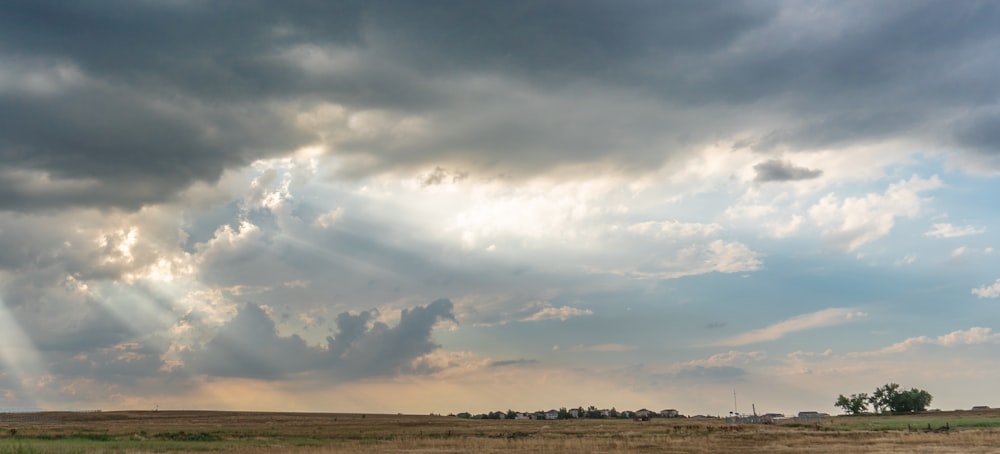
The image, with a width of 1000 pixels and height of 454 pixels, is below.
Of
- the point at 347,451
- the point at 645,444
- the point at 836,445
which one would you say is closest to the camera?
the point at 347,451

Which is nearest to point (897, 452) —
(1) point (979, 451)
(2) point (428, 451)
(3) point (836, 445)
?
(1) point (979, 451)

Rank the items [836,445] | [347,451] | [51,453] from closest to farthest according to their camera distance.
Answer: [51,453], [347,451], [836,445]

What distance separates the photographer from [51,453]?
57219mm

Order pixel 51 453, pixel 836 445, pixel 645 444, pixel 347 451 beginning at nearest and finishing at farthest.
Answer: pixel 51 453, pixel 347 451, pixel 836 445, pixel 645 444

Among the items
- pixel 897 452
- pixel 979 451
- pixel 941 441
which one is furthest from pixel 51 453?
pixel 941 441

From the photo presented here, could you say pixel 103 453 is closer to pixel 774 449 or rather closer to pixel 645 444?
pixel 645 444

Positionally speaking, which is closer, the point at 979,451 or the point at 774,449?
the point at 979,451

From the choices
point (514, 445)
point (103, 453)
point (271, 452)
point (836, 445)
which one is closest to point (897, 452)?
point (836, 445)

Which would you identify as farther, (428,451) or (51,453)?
(428,451)

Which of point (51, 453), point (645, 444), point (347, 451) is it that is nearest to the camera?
point (51, 453)

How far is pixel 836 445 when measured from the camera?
71125mm

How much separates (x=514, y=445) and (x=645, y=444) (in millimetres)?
13863

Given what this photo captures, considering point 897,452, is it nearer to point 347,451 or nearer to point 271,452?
point 347,451

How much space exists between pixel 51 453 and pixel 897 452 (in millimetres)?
69452
